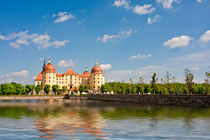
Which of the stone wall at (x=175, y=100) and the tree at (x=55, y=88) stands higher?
the tree at (x=55, y=88)

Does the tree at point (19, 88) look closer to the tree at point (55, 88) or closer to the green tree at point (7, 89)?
the green tree at point (7, 89)

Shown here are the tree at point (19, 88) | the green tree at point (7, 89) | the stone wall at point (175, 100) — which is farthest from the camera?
the tree at point (19, 88)

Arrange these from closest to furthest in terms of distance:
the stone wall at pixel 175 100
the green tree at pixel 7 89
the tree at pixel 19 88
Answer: the stone wall at pixel 175 100, the green tree at pixel 7 89, the tree at pixel 19 88

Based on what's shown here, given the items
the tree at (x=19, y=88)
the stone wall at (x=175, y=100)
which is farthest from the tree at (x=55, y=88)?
the stone wall at (x=175, y=100)

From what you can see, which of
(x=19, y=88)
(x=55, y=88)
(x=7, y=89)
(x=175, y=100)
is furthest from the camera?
(x=55, y=88)

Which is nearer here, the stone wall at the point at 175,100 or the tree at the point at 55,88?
the stone wall at the point at 175,100

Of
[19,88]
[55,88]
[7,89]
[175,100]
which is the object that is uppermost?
[55,88]

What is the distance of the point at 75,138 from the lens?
50.0 feet

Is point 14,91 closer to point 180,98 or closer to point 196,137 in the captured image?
point 180,98

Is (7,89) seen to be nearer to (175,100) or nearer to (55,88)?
(55,88)

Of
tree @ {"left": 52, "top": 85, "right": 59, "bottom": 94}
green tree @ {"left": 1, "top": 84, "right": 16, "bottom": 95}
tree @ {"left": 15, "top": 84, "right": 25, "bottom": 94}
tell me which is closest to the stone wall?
green tree @ {"left": 1, "top": 84, "right": 16, "bottom": 95}

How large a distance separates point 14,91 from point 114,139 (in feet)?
488

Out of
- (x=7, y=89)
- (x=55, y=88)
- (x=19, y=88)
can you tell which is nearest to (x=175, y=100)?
(x=7, y=89)

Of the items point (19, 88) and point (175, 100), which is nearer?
point (175, 100)
